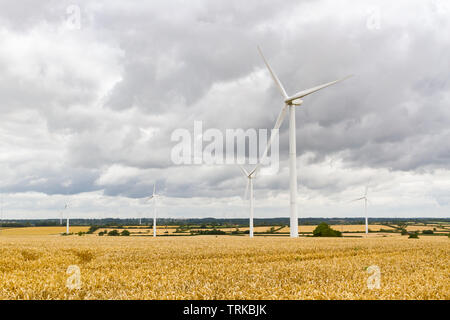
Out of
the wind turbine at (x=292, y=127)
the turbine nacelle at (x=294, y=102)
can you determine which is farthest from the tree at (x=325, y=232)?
the turbine nacelle at (x=294, y=102)

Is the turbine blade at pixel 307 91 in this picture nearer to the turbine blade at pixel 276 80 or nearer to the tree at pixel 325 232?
the turbine blade at pixel 276 80

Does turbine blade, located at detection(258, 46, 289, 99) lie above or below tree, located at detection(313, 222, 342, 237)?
above

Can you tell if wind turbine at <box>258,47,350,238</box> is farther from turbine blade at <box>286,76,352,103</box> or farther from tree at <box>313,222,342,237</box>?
tree at <box>313,222,342,237</box>

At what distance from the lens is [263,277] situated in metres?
14.2

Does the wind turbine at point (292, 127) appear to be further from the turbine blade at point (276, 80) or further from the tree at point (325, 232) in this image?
the tree at point (325, 232)

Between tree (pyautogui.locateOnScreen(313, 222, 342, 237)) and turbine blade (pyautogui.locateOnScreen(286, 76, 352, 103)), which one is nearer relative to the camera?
turbine blade (pyautogui.locateOnScreen(286, 76, 352, 103))

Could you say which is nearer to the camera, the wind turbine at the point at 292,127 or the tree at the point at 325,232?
the wind turbine at the point at 292,127

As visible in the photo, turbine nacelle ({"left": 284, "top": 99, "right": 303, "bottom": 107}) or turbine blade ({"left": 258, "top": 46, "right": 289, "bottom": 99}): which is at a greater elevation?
turbine blade ({"left": 258, "top": 46, "right": 289, "bottom": 99})

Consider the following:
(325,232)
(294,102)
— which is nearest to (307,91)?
(294,102)

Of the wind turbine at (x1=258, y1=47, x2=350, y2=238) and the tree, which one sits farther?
the tree

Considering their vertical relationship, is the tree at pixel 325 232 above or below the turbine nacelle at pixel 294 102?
below

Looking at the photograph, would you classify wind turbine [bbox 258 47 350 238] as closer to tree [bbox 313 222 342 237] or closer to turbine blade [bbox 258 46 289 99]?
turbine blade [bbox 258 46 289 99]

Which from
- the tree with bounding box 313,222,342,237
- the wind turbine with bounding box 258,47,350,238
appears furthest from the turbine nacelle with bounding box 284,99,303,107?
the tree with bounding box 313,222,342,237
